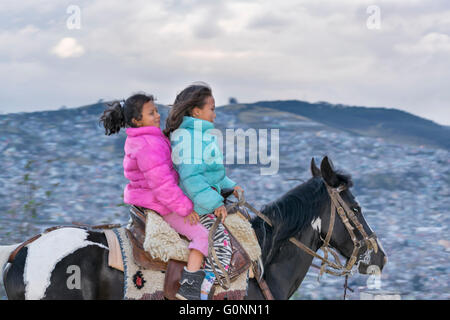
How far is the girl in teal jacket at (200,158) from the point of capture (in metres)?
2.83

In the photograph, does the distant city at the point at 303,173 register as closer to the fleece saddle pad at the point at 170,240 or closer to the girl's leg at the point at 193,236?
the fleece saddle pad at the point at 170,240

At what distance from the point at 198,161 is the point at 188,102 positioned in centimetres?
34

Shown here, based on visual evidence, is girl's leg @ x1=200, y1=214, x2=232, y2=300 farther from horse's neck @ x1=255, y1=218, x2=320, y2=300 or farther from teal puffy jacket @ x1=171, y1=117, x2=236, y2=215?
horse's neck @ x1=255, y1=218, x2=320, y2=300

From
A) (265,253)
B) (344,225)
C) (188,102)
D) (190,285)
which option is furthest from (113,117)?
(344,225)

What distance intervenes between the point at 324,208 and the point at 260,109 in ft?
33.7

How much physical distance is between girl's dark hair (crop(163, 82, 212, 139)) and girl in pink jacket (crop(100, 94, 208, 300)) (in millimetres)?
89

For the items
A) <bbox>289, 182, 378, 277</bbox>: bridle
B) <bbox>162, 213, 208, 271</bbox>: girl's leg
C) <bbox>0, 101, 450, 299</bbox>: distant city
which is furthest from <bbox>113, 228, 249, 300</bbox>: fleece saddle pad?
<bbox>0, 101, 450, 299</bbox>: distant city

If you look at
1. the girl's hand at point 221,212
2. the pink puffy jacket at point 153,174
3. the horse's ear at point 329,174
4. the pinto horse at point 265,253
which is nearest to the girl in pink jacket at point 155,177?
the pink puffy jacket at point 153,174

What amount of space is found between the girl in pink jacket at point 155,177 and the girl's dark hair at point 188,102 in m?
0.09

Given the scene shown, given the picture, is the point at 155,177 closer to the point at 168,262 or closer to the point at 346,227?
the point at 168,262

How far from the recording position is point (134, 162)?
9.56ft

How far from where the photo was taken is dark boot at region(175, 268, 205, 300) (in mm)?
2828
